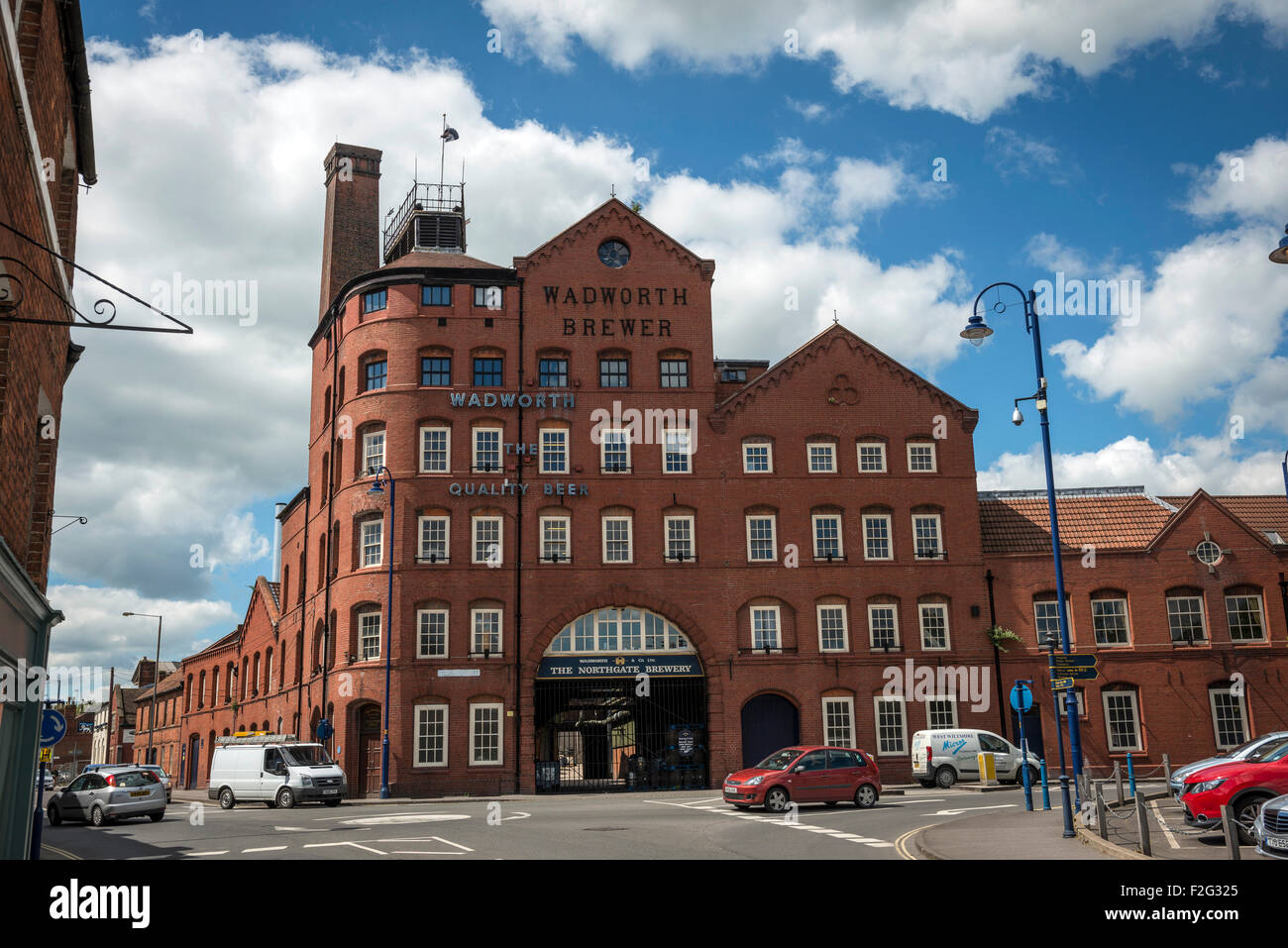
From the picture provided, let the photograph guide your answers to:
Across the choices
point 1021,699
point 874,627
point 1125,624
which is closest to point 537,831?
point 1021,699

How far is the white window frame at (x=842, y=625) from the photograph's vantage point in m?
41.6

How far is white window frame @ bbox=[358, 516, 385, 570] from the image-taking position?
41.1 m

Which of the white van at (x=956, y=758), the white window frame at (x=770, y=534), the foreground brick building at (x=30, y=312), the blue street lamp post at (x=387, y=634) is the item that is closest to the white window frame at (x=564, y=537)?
the blue street lamp post at (x=387, y=634)

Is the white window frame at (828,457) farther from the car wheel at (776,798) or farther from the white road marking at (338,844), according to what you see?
the white road marking at (338,844)

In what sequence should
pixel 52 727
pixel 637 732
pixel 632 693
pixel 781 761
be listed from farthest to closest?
1. pixel 637 732
2. pixel 632 693
3. pixel 781 761
4. pixel 52 727

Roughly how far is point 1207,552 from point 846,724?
634 inches

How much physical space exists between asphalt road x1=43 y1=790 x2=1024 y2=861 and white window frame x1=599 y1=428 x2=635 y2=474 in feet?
43.4

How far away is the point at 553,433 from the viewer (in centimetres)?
4241

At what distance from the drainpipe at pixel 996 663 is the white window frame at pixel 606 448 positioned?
1487cm

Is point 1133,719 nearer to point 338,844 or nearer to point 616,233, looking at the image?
point 616,233

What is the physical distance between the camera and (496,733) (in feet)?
130

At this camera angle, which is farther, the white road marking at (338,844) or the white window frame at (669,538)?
the white window frame at (669,538)

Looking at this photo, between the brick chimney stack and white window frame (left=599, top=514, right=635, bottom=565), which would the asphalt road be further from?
the brick chimney stack
